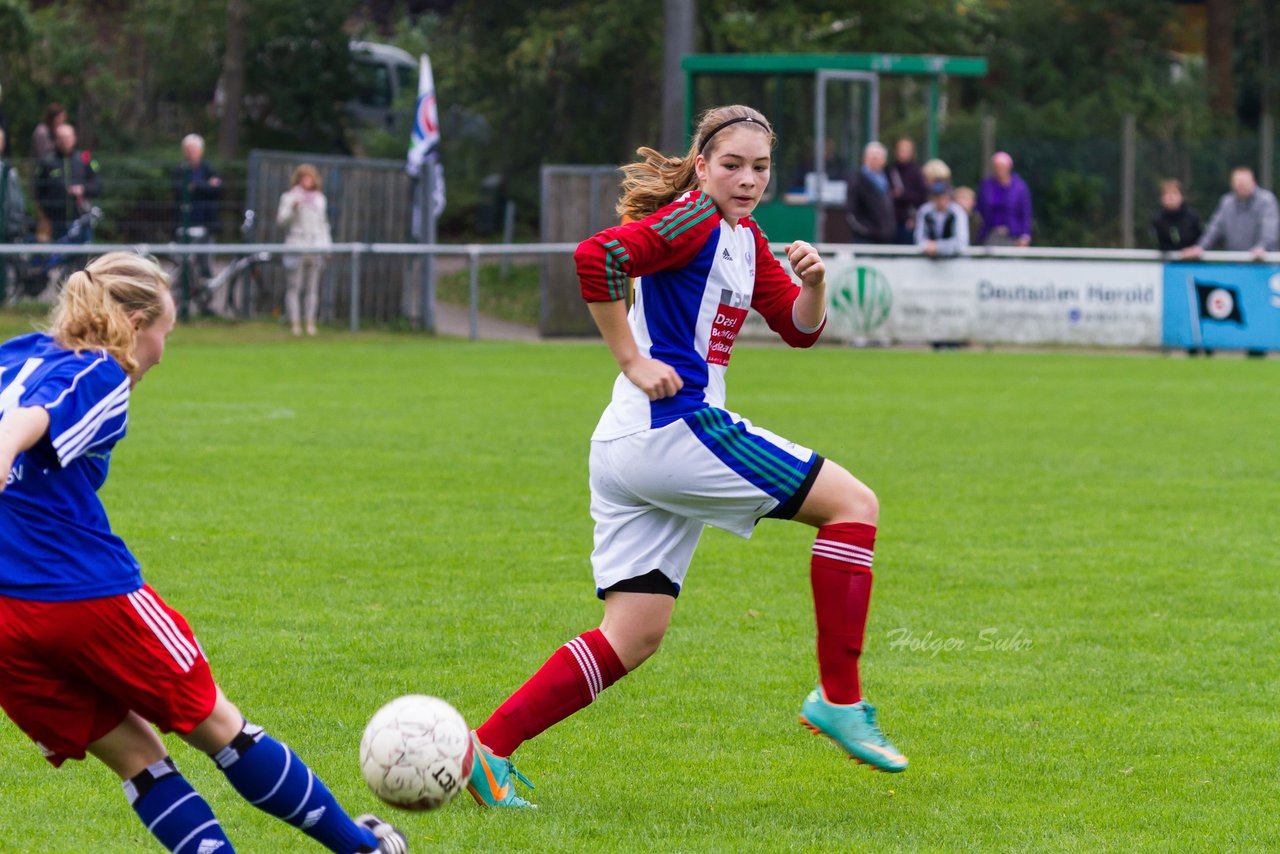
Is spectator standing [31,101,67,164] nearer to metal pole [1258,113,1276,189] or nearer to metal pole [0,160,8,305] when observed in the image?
metal pole [0,160,8,305]

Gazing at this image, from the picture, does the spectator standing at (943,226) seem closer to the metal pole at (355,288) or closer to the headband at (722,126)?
the metal pole at (355,288)

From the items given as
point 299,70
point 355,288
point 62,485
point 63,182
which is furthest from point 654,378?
point 299,70

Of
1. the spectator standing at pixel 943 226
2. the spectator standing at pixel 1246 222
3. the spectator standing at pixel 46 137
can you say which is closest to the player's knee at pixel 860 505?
the spectator standing at pixel 943 226

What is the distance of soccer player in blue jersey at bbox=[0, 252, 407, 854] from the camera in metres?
3.64

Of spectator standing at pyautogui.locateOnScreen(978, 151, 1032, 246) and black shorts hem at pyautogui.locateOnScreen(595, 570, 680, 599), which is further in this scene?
spectator standing at pyautogui.locateOnScreen(978, 151, 1032, 246)

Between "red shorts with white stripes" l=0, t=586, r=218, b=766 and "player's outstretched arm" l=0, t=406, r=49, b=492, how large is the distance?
30 cm

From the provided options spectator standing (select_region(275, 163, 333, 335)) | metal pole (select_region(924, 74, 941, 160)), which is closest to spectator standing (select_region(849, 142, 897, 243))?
metal pole (select_region(924, 74, 941, 160))

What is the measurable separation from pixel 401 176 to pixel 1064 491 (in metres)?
12.9

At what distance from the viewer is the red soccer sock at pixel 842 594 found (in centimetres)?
475

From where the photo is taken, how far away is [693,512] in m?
4.74

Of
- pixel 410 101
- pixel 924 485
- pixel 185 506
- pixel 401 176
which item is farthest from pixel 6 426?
pixel 410 101

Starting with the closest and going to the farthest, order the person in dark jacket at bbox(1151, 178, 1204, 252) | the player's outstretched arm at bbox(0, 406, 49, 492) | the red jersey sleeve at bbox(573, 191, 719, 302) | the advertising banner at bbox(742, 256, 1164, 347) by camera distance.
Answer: the player's outstretched arm at bbox(0, 406, 49, 492), the red jersey sleeve at bbox(573, 191, 719, 302), the advertising banner at bbox(742, 256, 1164, 347), the person in dark jacket at bbox(1151, 178, 1204, 252)

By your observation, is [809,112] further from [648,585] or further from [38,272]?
[648,585]

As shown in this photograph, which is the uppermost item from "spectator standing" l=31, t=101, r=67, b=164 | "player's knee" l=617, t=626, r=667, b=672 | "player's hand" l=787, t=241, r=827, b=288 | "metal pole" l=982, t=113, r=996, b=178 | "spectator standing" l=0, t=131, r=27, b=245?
"metal pole" l=982, t=113, r=996, b=178
